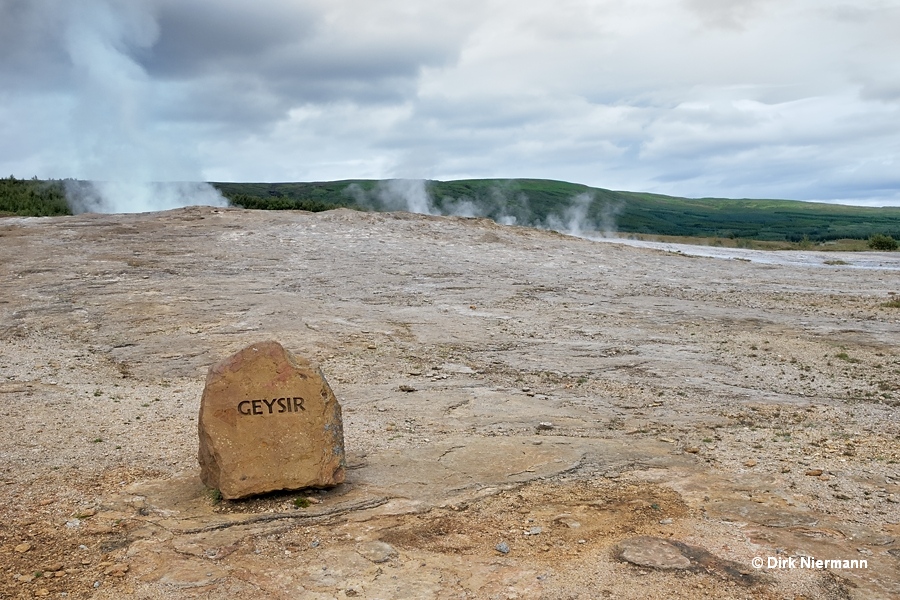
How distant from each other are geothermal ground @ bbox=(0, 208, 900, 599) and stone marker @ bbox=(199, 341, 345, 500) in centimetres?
20

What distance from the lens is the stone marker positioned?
19.3ft

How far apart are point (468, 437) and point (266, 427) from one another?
98.6 inches

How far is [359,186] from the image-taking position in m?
99.8

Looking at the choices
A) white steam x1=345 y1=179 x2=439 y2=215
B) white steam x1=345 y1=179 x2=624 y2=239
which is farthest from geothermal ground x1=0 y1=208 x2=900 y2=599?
white steam x1=345 y1=179 x2=439 y2=215

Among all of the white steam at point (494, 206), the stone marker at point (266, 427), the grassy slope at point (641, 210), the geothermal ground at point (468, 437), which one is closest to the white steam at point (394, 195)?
A: the white steam at point (494, 206)

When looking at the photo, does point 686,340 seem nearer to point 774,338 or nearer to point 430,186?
point 774,338

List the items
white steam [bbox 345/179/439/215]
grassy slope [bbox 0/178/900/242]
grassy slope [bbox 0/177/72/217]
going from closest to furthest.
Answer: grassy slope [bbox 0/177/72/217]
white steam [bbox 345/179/439/215]
grassy slope [bbox 0/178/900/242]

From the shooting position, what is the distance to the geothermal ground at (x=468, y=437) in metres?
4.84

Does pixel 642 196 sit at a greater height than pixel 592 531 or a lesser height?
greater

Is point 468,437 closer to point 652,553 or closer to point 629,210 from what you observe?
point 652,553

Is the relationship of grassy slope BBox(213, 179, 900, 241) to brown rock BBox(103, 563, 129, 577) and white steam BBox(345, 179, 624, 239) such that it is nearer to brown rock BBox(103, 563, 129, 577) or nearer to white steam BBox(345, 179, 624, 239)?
white steam BBox(345, 179, 624, 239)

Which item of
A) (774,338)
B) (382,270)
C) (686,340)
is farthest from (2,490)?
(382,270)

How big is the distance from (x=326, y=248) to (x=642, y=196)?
127215 millimetres

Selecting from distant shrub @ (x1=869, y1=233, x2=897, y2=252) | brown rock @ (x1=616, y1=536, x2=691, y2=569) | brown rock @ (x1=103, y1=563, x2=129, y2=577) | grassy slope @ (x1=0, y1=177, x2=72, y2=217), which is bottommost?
brown rock @ (x1=103, y1=563, x2=129, y2=577)
